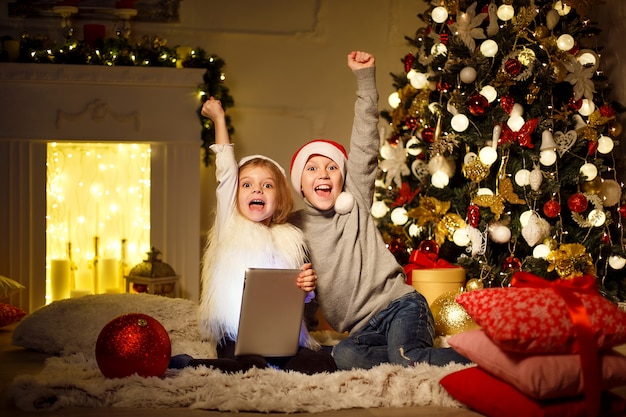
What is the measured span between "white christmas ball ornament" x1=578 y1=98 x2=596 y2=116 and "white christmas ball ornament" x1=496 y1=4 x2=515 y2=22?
520 mm

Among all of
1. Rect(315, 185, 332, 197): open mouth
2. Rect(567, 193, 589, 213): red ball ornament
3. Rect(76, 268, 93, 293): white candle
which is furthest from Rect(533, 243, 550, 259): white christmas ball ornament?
Rect(76, 268, 93, 293): white candle

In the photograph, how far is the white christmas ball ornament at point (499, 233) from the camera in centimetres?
363

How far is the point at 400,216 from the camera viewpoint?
399 centimetres

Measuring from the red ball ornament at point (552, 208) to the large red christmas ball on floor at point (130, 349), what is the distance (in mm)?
2001

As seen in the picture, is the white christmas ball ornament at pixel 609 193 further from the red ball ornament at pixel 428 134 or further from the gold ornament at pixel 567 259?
the red ball ornament at pixel 428 134

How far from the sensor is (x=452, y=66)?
376 centimetres

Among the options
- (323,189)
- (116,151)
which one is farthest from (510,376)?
(116,151)

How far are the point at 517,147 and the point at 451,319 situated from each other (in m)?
1.02

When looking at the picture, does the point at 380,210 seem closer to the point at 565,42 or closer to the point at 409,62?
the point at 409,62

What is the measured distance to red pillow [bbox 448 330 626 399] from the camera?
6.33 ft

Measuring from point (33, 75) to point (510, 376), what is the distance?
3.26 m

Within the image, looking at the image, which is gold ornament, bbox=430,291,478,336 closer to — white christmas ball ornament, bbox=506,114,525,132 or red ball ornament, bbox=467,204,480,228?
red ball ornament, bbox=467,204,480,228

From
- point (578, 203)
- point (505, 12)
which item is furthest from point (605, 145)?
point (505, 12)

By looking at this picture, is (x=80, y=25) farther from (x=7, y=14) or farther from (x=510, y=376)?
(x=510, y=376)
